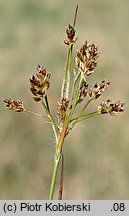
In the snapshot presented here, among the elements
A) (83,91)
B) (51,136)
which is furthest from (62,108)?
(51,136)

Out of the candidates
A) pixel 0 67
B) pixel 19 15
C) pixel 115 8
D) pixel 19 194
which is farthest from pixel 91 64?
pixel 115 8

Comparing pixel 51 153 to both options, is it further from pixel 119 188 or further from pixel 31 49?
pixel 31 49

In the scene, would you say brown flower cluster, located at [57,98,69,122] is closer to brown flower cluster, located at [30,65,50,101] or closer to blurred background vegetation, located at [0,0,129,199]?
brown flower cluster, located at [30,65,50,101]

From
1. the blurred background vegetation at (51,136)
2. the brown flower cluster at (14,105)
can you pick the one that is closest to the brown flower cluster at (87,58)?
the brown flower cluster at (14,105)

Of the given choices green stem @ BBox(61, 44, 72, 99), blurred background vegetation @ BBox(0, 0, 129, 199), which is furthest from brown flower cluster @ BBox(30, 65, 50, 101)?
blurred background vegetation @ BBox(0, 0, 129, 199)

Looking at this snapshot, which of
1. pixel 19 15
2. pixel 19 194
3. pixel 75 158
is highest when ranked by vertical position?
pixel 19 15
